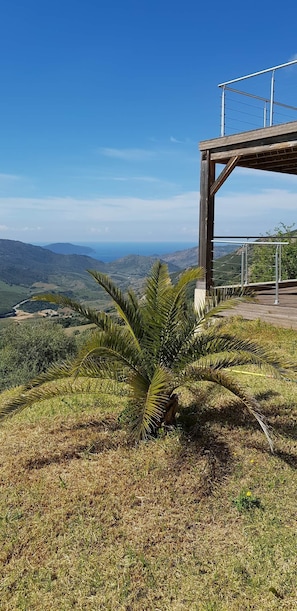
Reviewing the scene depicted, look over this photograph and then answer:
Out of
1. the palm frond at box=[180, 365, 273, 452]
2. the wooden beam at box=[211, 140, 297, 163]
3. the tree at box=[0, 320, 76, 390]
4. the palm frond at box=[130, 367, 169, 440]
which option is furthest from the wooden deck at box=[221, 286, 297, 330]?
the tree at box=[0, 320, 76, 390]

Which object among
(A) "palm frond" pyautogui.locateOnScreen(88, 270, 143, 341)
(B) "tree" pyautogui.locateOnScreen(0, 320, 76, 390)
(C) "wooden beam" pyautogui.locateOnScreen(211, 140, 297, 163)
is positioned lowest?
(B) "tree" pyautogui.locateOnScreen(0, 320, 76, 390)

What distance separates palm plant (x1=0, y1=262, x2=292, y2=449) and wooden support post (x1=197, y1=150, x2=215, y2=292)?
4.26 metres

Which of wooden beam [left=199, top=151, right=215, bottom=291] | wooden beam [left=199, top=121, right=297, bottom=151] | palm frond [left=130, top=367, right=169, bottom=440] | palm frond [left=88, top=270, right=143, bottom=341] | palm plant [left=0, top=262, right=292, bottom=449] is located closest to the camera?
palm frond [left=130, top=367, right=169, bottom=440]

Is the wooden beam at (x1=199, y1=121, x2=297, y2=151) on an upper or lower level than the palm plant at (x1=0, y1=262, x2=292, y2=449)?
upper

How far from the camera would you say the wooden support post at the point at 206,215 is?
8.66 m

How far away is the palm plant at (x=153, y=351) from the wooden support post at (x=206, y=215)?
4261mm

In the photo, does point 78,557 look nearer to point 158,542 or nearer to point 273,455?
point 158,542

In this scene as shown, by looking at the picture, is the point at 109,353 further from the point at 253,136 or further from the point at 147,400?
the point at 253,136

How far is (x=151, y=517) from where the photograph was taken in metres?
3.10

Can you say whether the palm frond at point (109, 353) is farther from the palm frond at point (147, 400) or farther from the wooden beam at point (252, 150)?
the wooden beam at point (252, 150)

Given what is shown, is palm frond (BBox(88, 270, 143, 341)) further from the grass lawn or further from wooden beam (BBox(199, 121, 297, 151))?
wooden beam (BBox(199, 121, 297, 151))

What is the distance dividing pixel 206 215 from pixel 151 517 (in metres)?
6.62

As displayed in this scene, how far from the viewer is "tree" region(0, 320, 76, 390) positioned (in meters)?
11.9

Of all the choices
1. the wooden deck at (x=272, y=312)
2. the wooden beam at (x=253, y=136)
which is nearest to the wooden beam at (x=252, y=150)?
the wooden beam at (x=253, y=136)
